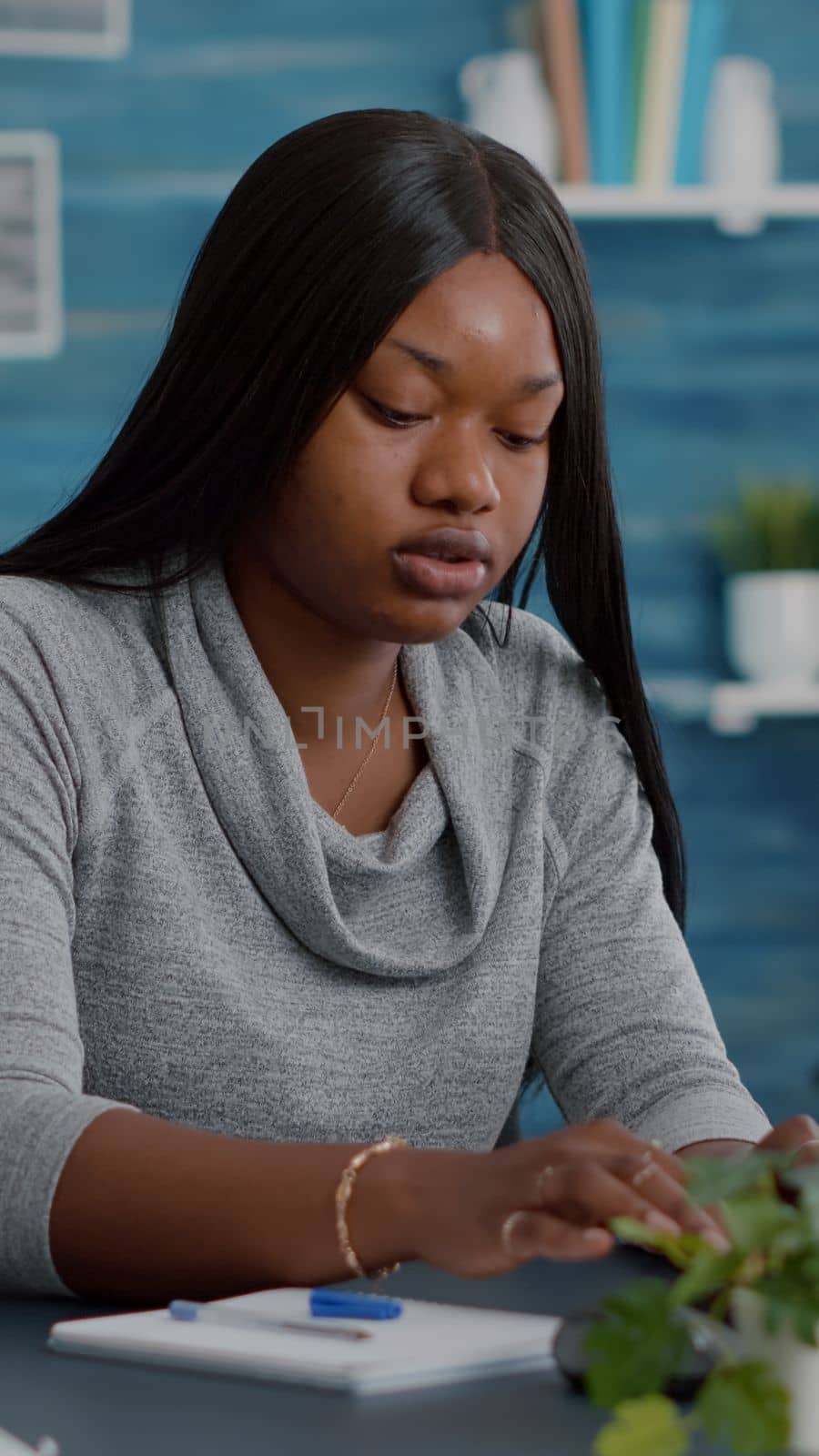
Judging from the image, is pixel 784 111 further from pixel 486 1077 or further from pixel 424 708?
pixel 486 1077

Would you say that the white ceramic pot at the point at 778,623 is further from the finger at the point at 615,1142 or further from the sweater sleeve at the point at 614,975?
the finger at the point at 615,1142

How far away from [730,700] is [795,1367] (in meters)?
2.27

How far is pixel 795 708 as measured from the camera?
287 cm

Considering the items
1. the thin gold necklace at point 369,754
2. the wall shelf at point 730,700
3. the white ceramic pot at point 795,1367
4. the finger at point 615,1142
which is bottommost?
the wall shelf at point 730,700

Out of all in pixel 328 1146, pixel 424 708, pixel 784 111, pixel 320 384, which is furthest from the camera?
pixel 784 111

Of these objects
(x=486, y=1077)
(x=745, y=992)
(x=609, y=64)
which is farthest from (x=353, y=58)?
(x=486, y=1077)

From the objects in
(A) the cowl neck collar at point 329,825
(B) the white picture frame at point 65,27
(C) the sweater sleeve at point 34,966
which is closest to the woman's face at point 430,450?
(A) the cowl neck collar at point 329,825

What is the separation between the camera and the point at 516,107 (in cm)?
275

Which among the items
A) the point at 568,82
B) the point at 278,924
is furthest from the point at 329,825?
the point at 568,82

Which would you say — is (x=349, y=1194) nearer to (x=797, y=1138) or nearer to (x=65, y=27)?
(x=797, y=1138)

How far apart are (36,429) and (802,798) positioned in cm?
136

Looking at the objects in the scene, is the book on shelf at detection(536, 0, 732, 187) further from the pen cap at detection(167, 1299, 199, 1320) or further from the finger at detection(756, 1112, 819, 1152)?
A: the pen cap at detection(167, 1299, 199, 1320)

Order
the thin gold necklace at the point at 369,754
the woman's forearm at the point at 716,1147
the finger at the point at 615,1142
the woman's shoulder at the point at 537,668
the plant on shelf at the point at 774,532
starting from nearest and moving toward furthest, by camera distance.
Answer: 1. the finger at the point at 615,1142
2. the woman's forearm at the point at 716,1147
3. the thin gold necklace at the point at 369,754
4. the woman's shoulder at the point at 537,668
5. the plant on shelf at the point at 774,532

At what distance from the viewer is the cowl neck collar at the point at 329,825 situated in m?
1.32
